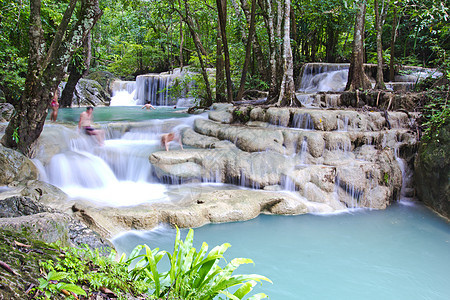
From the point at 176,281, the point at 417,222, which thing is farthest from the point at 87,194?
the point at 417,222

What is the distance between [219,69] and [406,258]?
34.9ft

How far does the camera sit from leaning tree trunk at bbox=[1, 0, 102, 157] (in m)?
6.51

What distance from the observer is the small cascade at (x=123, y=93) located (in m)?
21.9

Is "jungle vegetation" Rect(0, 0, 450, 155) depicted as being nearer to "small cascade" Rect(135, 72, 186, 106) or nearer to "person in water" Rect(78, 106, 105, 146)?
"person in water" Rect(78, 106, 105, 146)

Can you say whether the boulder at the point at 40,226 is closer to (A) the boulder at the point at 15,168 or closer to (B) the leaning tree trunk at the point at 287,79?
(A) the boulder at the point at 15,168

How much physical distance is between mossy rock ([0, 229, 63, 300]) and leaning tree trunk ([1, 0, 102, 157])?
563cm

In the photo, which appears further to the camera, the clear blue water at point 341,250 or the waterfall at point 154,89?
the waterfall at point 154,89

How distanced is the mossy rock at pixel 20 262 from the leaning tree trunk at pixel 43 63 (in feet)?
18.5

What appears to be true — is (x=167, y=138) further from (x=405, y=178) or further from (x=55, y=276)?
(x=55, y=276)

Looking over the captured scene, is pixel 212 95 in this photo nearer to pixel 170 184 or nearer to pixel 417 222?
pixel 170 184

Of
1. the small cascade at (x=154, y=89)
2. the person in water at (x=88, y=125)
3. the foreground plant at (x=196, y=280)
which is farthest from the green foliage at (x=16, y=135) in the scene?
the small cascade at (x=154, y=89)

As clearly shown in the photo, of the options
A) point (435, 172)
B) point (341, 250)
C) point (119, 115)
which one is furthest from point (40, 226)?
point (119, 115)

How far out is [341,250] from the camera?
4836 mm

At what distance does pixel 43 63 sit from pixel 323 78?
36.3ft
